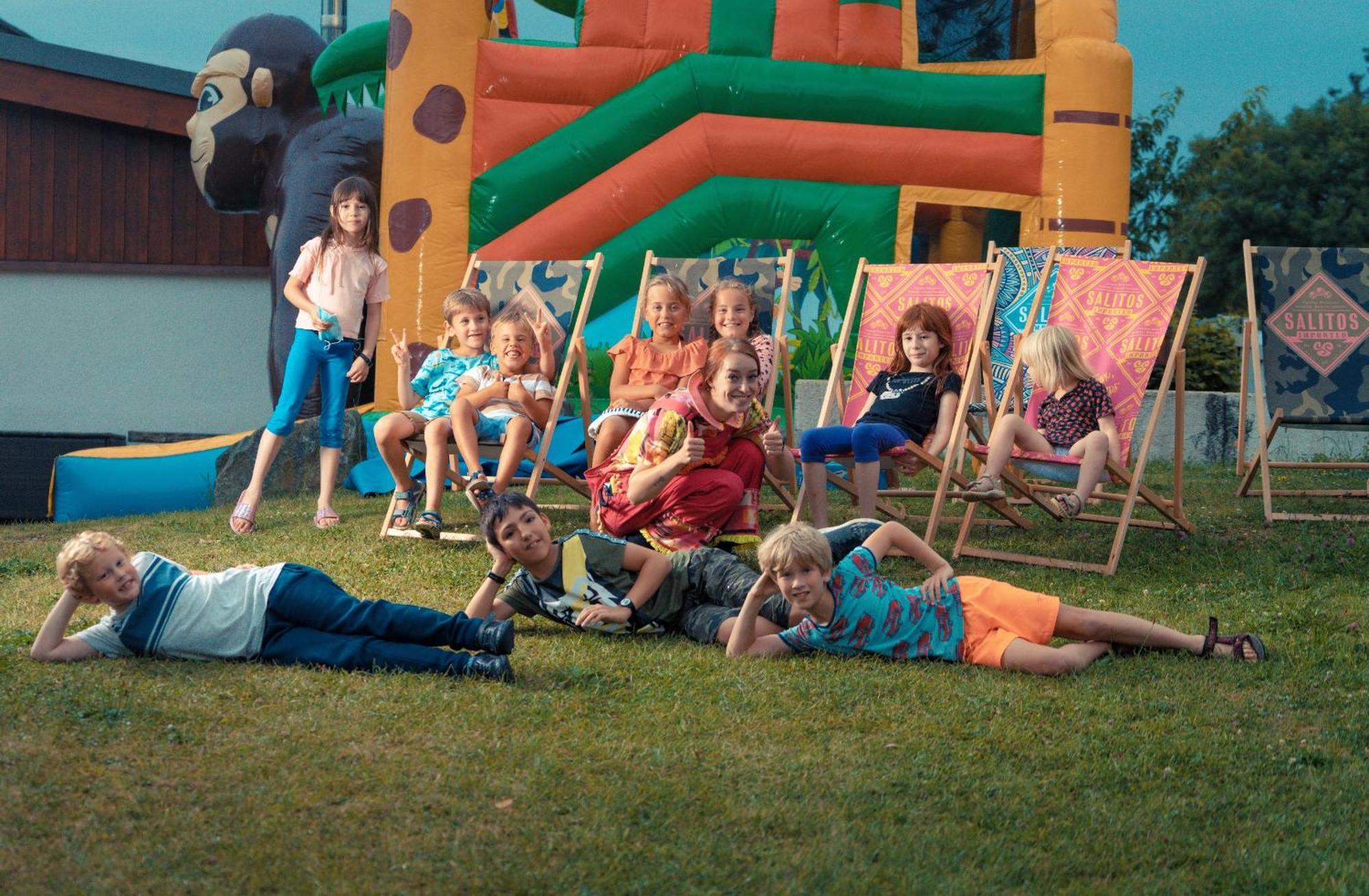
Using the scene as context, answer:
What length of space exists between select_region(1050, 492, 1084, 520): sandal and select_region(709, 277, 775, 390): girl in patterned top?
1.29m

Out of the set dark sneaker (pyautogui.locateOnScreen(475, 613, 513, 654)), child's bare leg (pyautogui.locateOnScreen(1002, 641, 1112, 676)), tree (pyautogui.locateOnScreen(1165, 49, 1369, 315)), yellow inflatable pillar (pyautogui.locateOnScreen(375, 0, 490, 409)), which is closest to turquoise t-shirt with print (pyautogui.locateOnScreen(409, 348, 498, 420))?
yellow inflatable pillar (pyautogui.locateOnScreen(375, 0, 490, 409))

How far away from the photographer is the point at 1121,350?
5.62 m

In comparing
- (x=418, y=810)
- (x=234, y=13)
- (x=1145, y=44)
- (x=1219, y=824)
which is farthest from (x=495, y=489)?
(x=1145, y=44)

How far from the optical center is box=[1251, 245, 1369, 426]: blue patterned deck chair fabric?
6336 millimetres

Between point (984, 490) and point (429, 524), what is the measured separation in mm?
2038

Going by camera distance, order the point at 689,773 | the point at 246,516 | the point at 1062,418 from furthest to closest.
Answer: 1. the point at 246,516
2. the point at 1062,418
3. the point at 689,773

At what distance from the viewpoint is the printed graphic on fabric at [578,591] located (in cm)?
409

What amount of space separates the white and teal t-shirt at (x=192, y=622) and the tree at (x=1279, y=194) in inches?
714

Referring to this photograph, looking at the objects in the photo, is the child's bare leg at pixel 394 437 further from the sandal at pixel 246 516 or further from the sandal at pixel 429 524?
the sandal at pixel 246 516

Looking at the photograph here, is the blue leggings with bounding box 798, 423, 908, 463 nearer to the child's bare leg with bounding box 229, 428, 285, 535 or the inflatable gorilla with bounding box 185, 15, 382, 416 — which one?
the child's bare leg with bounding box 229, 428, 285, 535

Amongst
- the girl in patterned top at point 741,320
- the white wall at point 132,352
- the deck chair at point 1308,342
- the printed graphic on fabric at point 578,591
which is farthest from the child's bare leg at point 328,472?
the white wall at point 132,352

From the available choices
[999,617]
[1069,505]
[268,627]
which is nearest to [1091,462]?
[1069,505]

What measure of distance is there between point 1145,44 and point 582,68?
240 feet

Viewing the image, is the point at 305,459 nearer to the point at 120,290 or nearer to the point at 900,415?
the point at 900,415
